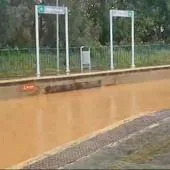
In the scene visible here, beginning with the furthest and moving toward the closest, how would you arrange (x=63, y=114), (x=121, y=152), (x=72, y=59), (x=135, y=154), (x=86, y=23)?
(x=86, y=23) < (x=72, y=59) < (x=63, y=114) < (x=121, y=152) < (x=135, y=154)

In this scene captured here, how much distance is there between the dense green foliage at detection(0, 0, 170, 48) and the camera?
2672 centimetres

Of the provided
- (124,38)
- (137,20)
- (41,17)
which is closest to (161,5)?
(137,20)

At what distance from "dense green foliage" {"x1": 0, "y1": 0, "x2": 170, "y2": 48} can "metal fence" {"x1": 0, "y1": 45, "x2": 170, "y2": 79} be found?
6.35ft

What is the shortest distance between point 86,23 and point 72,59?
6136 mm

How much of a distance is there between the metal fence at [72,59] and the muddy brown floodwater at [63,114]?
275 centimetres

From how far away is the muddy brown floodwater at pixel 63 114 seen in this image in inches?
424

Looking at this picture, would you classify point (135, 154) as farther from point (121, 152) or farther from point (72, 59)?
point (72, 59)

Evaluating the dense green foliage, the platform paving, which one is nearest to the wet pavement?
the platform paving

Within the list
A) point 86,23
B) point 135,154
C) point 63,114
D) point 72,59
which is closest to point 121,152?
point 135,154

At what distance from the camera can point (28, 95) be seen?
19.0 meters

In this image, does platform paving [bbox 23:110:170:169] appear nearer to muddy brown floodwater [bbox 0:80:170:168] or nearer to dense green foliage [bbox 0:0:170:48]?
muddy brown floodwater [bbox 0:80:170:168]

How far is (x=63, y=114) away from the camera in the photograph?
1508 centimetres

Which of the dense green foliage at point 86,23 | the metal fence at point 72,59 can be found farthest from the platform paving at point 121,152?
the dense green foliage at point 86,23

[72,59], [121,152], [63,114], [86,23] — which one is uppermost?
[86,23]
